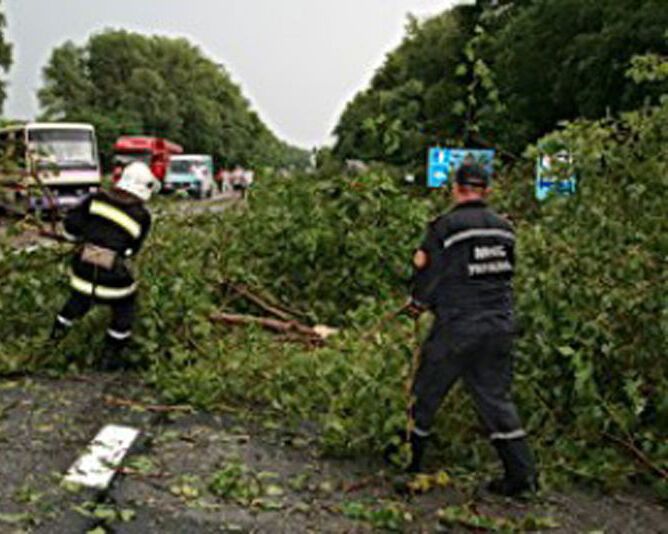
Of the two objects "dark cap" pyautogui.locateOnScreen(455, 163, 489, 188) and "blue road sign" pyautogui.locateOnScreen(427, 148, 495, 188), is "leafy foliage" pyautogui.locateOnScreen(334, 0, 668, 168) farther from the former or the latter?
"dark cap" pyautogui.locateOnScreen(455, 163, 489, 188)

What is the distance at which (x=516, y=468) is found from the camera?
4.63m

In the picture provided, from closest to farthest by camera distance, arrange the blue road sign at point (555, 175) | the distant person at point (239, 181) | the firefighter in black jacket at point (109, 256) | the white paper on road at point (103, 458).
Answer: the white paper on road at point (103, 458)
the blue road sign at point (555, 175)
the firefighter in black jacket at point (109, 256)
the distant person at point (239, 181)

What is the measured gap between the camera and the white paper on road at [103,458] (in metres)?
4.54

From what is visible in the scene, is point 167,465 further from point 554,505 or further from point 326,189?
point 326,189

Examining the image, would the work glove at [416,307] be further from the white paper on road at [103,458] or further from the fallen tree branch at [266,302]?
the fallen tree branch at [266,302]

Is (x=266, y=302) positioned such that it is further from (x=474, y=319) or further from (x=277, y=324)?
(x=474, y=319)

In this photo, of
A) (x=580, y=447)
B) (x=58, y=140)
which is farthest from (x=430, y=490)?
(x=58, y=140)

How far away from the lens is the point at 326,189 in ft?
26.9

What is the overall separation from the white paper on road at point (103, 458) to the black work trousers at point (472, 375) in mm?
1471

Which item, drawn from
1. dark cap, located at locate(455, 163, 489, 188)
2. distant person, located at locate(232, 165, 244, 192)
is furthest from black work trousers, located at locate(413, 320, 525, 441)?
distant person, located at locate(232, 165, 244, 192)

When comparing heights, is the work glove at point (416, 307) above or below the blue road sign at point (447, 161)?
below

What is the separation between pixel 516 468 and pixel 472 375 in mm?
473

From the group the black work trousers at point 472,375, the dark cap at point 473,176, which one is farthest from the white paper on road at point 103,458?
the dark cap at point 473,176

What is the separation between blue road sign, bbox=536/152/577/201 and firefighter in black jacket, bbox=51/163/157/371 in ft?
8.55
